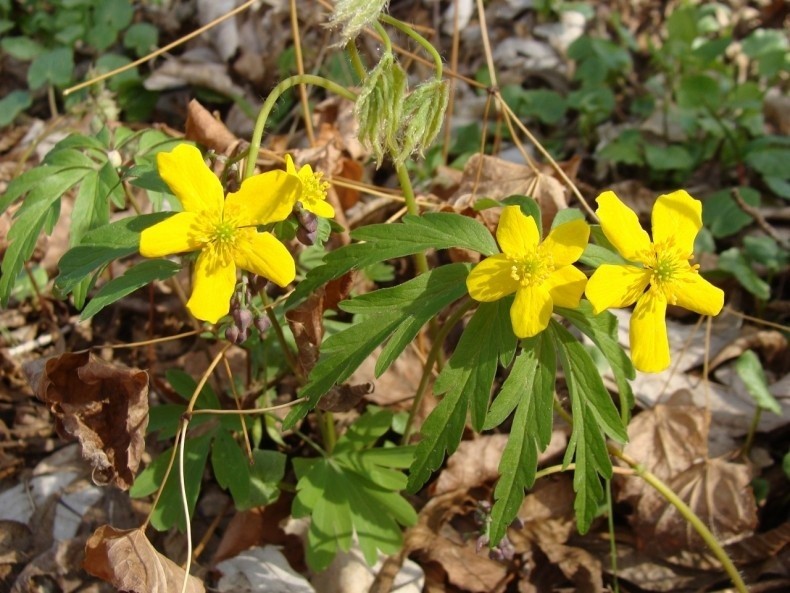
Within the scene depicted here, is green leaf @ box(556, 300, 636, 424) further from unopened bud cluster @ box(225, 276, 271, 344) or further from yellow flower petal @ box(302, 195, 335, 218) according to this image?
unopened bud cluster @ box(225, 276, 271, 344)

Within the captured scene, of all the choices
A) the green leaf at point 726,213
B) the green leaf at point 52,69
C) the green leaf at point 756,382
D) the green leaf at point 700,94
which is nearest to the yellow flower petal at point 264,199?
the green leaf at point 756,382

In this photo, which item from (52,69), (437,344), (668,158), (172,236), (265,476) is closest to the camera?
(172,236)

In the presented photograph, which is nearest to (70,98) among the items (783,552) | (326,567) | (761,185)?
(326,567)

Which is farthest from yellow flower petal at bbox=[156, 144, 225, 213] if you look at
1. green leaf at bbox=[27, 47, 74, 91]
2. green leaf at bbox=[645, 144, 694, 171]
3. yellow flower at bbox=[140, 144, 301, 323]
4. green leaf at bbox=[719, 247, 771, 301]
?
green leaf at bbox=[27, 47, 74, 91]

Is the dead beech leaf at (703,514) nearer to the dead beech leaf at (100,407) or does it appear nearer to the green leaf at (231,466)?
the green leaf at (231,466)

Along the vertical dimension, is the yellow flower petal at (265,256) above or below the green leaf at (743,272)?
above

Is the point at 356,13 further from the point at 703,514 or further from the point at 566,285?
the point at 703,514

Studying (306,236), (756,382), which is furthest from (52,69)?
(756,382)
